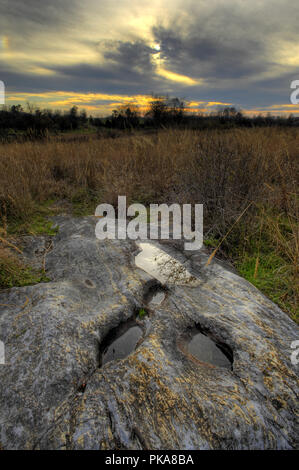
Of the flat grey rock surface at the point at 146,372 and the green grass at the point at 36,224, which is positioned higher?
the green grass at the point at 36,224

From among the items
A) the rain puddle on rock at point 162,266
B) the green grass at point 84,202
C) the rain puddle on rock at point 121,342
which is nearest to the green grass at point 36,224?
the green grass at point 84,202

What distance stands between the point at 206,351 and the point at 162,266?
3.19 feet

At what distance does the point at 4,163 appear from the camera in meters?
4.67

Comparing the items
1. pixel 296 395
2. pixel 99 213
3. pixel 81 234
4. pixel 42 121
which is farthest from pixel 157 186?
pixel 42 121

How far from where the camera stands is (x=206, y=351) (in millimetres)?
1603

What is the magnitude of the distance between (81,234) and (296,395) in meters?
2.50

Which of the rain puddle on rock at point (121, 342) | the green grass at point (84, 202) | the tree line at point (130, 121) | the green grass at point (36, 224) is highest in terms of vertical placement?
the tree line at point (130, 121)

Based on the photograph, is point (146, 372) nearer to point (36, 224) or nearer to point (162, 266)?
point (162, 266)

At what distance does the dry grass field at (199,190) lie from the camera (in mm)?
2639

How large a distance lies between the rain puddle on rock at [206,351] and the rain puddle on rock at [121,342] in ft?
1.12

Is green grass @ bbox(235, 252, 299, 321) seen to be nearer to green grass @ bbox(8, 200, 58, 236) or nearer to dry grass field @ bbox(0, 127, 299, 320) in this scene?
dry grass field @ bbox(0, 127, 299, 320)

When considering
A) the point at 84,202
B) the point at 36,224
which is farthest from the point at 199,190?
the point at 36,224

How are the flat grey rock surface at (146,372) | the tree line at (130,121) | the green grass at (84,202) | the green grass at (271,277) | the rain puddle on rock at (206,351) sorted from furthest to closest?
the tree line at (130,121) → the green grass at (84,202) → the green grass at (271,277) → the rain puddle on rock at (206,351) → the flat grey rock surface at (146,372)

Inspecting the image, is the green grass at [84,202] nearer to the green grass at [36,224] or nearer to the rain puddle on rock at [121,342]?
the green grass at [36,224]
